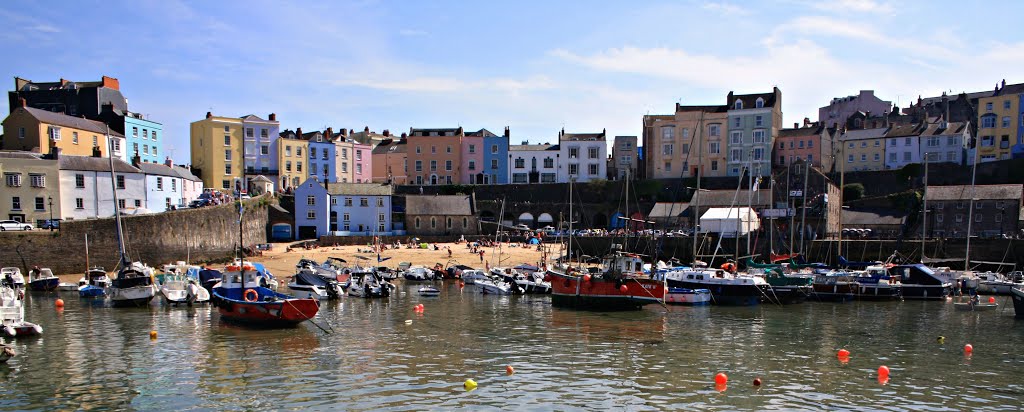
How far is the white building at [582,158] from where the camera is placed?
91.9 metres

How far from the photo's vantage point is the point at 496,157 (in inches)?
3688

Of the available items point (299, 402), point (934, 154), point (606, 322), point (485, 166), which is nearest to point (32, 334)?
point (299, 402)

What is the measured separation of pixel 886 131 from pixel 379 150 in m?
64.4

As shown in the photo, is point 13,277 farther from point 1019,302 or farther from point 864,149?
point 864,149

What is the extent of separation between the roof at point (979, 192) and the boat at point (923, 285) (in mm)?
19282

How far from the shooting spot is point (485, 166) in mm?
94000

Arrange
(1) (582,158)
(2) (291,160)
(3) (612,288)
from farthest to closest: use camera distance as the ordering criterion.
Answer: (1) (582,158) → (2) (291,160) → (3) (612,288)

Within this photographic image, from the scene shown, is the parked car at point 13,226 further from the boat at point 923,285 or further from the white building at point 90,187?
the boat at point 923,285

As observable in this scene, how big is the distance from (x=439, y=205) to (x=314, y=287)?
116ft

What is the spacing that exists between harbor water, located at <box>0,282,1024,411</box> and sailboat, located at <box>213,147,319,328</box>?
27.9 inches

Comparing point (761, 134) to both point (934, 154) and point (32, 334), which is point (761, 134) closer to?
point (934, 154)

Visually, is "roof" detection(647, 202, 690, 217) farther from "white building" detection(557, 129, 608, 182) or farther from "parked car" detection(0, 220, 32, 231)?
"parked car" detection(0, 220, 32, 231)

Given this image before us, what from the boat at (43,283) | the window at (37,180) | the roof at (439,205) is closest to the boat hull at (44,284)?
the boat at (43,283)

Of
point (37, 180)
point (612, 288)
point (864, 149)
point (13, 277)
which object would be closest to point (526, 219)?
point (864, 149)
